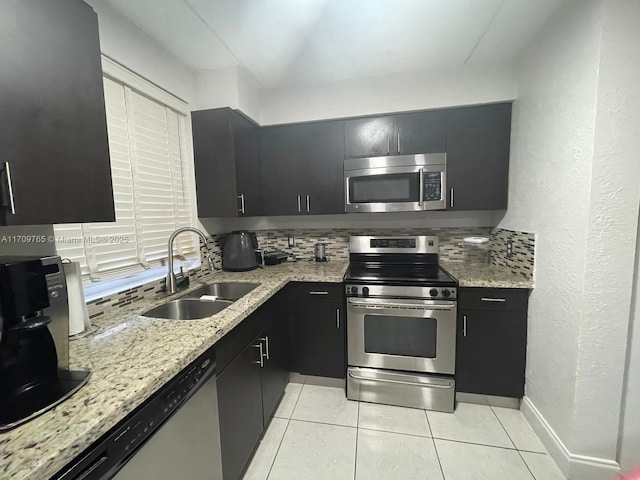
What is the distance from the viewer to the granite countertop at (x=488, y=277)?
5.68ft

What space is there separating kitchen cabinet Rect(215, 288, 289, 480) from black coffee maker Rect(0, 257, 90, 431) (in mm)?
508

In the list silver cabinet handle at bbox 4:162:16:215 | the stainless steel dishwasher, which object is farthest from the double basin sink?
silver cabinet handle at bbox 4:162:16:215

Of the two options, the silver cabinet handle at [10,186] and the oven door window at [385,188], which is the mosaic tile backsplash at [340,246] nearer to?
the oven door window at [385,188]

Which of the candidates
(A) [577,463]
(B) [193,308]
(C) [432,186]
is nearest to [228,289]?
(B) [193,308]

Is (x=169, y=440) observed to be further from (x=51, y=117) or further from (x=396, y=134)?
(x=396, y=134)

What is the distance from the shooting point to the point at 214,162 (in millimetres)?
2020

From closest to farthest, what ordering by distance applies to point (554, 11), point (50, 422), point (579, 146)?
point (50, 422) → point (579, 146) → point (554, 11)

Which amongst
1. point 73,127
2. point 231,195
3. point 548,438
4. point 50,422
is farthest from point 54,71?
point 548,438

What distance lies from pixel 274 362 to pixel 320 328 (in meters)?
0.44

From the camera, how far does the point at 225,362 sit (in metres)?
1.21

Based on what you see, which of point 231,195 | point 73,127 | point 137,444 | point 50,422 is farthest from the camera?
point 231,195

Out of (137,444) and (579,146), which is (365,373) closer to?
(137,444)

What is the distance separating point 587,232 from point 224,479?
2.04m

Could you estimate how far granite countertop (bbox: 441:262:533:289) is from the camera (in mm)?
1731
